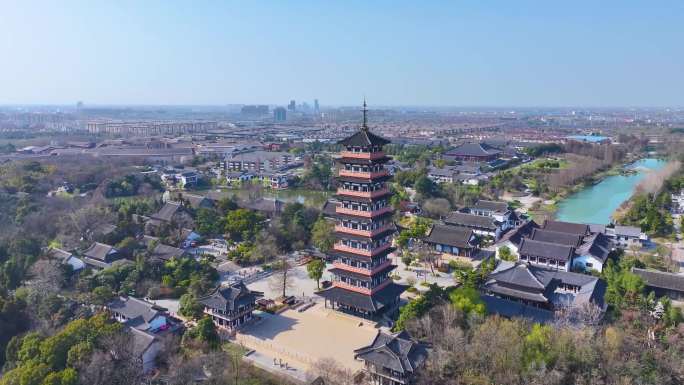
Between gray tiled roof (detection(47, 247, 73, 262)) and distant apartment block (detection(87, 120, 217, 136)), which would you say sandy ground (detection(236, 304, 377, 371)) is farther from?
distant apartment block (detection(87, 120, 217, 136))

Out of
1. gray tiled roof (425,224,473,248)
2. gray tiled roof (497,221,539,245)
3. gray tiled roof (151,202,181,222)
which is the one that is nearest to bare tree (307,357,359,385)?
gray tiled roof (425,224,473,248)

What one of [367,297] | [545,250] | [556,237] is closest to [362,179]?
[367,297]

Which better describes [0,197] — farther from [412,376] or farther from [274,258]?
[412,376]

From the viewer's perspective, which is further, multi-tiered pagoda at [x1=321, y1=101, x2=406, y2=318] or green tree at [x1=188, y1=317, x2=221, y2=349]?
multi-tiered pagoda at [x1=321, y1=101, x2=406, y2=318]

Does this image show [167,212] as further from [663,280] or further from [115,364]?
[663,280]

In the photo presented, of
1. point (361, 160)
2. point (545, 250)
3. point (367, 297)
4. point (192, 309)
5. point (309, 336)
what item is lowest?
point (309, 336)
